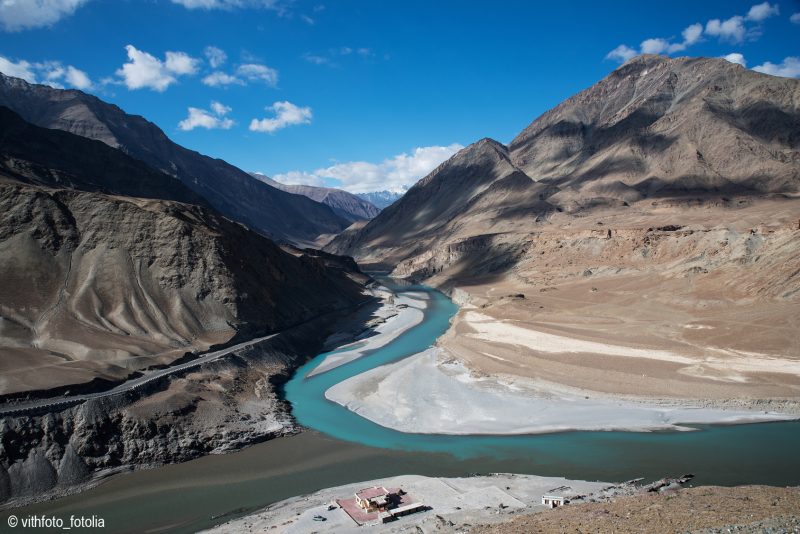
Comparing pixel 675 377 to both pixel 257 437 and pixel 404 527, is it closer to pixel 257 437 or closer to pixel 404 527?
pixel 404 527

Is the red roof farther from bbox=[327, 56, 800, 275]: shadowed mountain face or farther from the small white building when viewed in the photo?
bbox=[327, 56, 800, 275]: shadowed mountain face

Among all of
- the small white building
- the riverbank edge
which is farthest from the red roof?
the riverbank edge

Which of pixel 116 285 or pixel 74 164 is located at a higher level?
pixel 74 164

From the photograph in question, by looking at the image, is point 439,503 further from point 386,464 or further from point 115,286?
point 115,286

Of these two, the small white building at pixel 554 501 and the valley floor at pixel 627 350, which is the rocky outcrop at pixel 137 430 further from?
the small white building at pixel 554 501

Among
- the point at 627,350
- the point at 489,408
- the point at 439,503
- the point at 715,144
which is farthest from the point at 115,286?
the point at 715,144

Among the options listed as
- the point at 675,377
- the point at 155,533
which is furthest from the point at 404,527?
the point at 675,377
